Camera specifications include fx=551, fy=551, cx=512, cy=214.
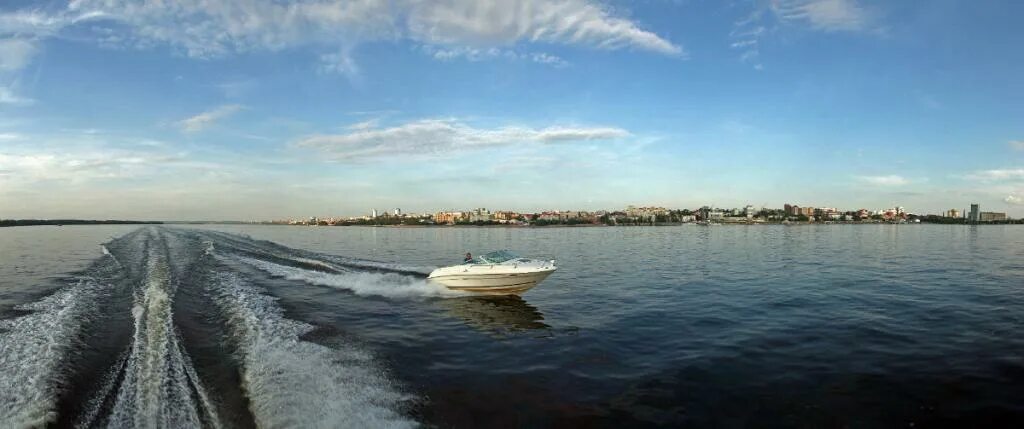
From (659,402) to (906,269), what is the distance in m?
35.0

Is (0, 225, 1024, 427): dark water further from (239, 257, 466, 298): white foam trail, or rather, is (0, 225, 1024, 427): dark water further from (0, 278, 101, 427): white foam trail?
(239, 257, 466, 298): white foam trail

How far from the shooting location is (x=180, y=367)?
40.9 feet

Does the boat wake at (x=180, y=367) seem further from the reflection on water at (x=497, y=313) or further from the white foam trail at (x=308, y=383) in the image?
the reflection on water at (x=497, y=313)

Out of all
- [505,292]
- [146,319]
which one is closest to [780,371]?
[505,292]

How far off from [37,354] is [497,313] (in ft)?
45.0

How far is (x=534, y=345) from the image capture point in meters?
16.0

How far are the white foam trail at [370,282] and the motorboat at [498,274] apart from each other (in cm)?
77

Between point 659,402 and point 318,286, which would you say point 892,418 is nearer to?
point 659,402

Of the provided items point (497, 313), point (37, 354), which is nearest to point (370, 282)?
point (497, 313)

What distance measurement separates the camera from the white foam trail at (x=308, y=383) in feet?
32.2

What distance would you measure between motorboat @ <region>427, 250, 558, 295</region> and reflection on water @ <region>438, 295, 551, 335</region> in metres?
0.55

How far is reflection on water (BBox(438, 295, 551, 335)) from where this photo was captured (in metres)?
18.8

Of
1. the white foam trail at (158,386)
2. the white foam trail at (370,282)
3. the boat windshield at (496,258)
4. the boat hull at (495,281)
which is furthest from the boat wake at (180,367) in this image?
the boat windshield at (496,258)

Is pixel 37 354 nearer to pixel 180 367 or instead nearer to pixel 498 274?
pixel 180 367
